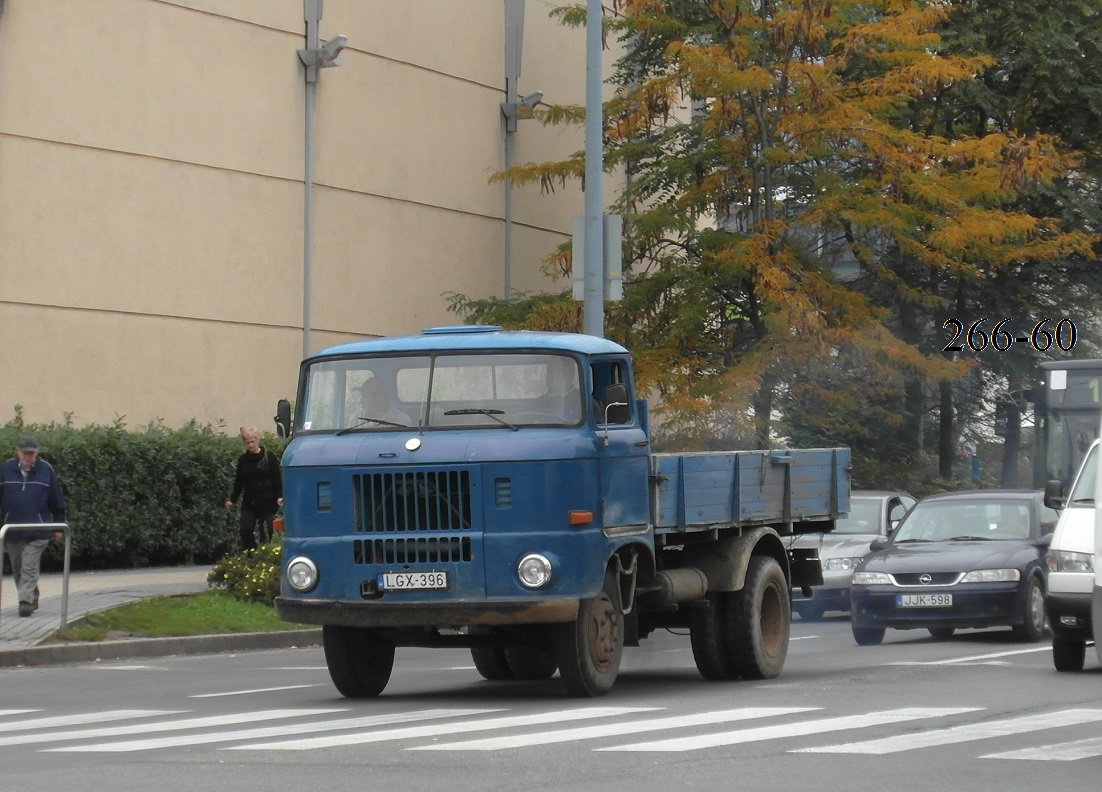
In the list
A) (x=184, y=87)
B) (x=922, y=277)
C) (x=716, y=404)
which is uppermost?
(x=184, y=87)

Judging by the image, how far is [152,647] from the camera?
1808cm

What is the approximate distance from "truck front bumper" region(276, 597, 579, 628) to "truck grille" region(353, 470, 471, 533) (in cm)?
50

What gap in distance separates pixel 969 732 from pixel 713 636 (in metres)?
3.88

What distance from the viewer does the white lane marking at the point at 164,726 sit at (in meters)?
11.0

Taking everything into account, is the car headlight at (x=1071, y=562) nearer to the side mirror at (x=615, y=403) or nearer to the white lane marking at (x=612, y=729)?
the white lane marking at (x=612, y=729)

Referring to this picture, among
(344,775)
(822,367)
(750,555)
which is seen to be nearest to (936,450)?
(822,367)

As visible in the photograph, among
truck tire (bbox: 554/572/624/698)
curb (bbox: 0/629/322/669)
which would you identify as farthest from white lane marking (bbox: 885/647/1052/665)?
curb (bbox: 0/629/322/669)

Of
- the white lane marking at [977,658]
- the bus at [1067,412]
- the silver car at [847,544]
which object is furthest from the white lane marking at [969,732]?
the bus at [1067,412]

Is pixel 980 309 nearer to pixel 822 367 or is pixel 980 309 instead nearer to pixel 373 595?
pixel 822 367

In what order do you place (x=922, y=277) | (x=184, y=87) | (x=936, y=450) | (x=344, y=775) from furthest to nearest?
(x=936, y=450)
(x=922, y=277)
(x=184, y=87)
(x=344, y=775)

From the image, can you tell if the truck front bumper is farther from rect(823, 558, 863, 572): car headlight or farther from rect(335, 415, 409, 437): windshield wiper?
rect(823, 558, 863, 572): car headlight

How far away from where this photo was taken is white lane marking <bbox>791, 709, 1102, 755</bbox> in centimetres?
991

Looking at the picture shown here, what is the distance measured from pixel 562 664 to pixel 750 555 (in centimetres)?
245

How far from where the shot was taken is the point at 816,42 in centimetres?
2898
